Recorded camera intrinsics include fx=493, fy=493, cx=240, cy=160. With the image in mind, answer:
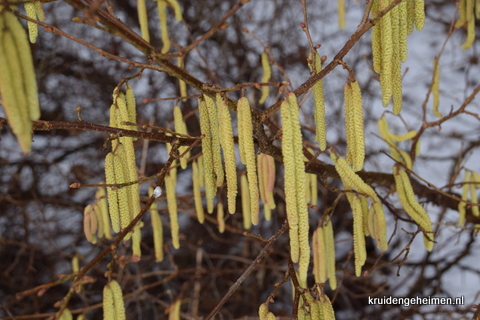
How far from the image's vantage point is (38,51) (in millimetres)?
1978

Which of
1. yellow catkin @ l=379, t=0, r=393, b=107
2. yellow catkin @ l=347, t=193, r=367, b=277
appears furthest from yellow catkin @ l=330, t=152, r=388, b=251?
yellow catkin @ l=379, t=0, r=393, b=107

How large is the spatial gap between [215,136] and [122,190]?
143 mm

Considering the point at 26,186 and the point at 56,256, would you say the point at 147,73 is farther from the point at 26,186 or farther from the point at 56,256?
the point at 56,256

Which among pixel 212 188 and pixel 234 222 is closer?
pixel 212 188

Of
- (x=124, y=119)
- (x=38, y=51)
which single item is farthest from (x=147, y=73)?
(x=124, y=119)

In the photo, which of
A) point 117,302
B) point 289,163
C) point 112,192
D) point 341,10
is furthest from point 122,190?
point 341,10

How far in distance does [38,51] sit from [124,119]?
150cm

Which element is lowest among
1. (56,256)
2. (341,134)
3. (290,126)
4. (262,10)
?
(56,256)

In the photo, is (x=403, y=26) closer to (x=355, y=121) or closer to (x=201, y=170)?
(x=355, y=121)

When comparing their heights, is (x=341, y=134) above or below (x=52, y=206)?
above

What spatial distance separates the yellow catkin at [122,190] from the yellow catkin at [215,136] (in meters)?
0.12

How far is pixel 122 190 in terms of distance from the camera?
650 mm

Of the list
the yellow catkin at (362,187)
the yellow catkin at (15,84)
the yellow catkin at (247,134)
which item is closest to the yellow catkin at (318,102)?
the yellow catkin at (362,187)

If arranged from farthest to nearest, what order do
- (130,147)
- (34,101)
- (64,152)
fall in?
(64,152) → (130,147) → (34,101)
